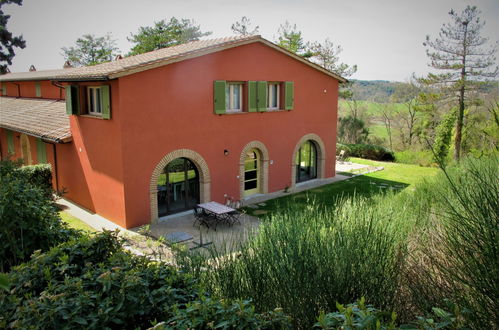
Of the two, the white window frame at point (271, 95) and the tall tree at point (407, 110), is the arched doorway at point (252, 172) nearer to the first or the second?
the white window frame at point (271, 95)

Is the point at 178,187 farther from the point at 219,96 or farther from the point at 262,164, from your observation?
the point at 262,164

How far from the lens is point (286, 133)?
57.5 ft

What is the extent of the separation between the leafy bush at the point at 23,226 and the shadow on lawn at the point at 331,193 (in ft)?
29.7

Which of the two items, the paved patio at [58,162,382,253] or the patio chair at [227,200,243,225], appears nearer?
the paved patio at [58,162,382,253]

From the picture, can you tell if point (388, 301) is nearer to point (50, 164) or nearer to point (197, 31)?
point (50, 164)

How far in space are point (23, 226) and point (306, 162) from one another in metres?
15.3

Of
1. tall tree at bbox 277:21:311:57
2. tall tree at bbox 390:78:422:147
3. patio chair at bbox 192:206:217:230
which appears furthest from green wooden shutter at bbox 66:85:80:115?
tall tree at bbox 390:78:422:147

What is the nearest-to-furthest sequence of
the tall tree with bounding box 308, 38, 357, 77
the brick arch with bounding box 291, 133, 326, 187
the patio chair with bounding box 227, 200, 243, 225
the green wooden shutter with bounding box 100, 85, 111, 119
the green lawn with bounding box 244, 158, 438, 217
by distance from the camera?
the green wooden shutter with bounding box 100, 85, 111, 119 → the patio chair with bounding box 227, 200, 243, 225 → the green lawn with bounding box 244, 158, 438, 217 → the brick arch with bounding box 291, 133, 326, 187 → the tall tree with bounding box 308, 38, 357, 77

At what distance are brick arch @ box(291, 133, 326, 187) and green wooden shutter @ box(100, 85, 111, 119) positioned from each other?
8.68 m

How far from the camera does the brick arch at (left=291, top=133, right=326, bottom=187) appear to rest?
1805 centimetres

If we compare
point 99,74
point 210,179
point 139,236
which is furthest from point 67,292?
point 210,179

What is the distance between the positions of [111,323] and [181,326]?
0.96m

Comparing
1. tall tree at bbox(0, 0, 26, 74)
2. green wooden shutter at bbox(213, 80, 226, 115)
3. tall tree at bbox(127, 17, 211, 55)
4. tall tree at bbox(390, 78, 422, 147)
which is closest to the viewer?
green wooden shutter at bbox(213, 80, 226, 115)

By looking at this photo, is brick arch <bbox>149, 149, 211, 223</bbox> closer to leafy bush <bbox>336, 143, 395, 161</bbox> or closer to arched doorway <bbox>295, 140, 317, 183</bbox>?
arched doorway <bbox>295, 140, 317, 183</bbox>
